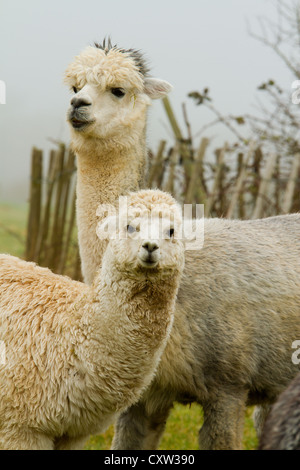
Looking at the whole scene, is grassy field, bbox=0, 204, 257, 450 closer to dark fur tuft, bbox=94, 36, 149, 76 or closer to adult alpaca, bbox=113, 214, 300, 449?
adult alpaca, bbox=113, 214, 300, 449

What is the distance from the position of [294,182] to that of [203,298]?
436cm

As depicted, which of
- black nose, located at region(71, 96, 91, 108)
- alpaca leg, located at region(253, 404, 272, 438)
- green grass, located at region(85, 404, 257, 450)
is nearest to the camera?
black nose, located at region(71, 96, 91, 108)

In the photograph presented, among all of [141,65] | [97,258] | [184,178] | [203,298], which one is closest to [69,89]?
[141,65]

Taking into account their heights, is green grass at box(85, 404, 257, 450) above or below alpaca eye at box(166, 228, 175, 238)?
below

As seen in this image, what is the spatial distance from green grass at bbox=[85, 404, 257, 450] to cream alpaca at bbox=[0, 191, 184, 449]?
1935 millimetres

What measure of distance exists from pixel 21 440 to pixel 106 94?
7.36 ft

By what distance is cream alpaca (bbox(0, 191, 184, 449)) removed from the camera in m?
3.70

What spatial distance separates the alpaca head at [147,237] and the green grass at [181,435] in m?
2.29

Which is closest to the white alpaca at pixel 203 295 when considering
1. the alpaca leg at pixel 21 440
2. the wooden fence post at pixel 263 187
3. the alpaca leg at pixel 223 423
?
the alpaca leg at pixel 223 423

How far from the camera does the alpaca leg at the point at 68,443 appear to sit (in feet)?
13.2

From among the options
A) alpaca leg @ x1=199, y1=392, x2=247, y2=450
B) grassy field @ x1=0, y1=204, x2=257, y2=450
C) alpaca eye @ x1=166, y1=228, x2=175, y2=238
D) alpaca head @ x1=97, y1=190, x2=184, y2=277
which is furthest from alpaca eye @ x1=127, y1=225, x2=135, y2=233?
grassy field @ x1=0, y1=204, x2=257, y2=450

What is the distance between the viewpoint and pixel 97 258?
4555mm

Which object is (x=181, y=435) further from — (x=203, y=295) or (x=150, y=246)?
(x=150, y=246)

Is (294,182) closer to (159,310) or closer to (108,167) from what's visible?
(108,167)
